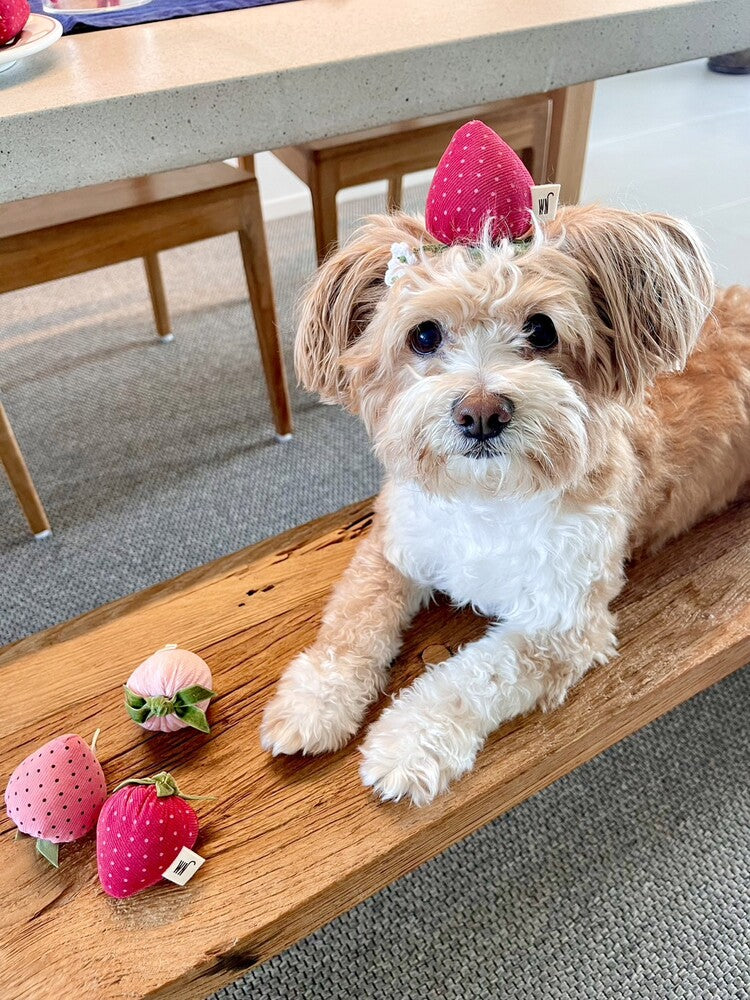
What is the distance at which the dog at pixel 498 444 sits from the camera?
34.6 inches

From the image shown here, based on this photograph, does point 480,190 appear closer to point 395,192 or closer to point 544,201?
point 544,201

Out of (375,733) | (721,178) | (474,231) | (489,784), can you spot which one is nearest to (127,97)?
(474,231)

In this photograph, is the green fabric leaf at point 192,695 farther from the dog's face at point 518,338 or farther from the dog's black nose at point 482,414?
the dog's black nose at point 482,414

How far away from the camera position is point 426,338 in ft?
3.07

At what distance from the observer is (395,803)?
3.07 feet

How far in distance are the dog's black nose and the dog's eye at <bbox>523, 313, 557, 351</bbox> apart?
0.12m

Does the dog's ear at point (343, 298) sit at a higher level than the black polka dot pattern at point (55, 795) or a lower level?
higher

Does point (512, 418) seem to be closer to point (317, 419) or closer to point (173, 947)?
point (173, 947)

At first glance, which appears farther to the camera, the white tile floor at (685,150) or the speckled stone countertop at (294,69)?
the white tile floor at (685,150)

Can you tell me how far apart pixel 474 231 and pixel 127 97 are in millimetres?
660

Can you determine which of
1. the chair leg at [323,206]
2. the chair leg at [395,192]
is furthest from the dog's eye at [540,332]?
the chair leg at [395,192]

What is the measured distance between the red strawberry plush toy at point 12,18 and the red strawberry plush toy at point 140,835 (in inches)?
48.0


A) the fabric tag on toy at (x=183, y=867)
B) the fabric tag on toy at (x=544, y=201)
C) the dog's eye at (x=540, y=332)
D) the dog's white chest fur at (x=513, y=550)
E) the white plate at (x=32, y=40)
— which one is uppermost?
the white plate at (x=32, y=40)

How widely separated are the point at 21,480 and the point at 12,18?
0.94 metres
